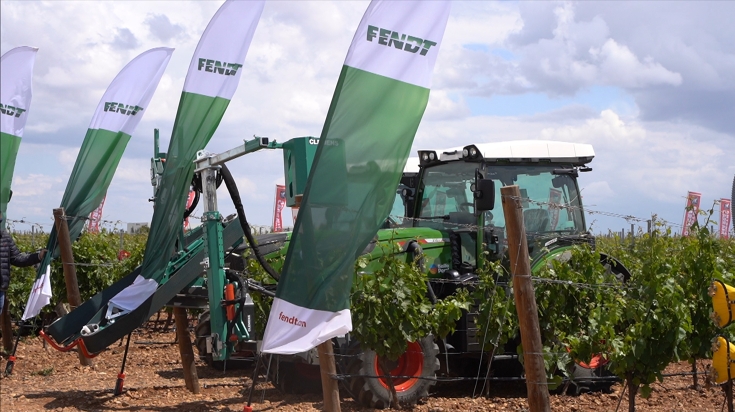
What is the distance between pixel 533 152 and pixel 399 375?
2.71 m

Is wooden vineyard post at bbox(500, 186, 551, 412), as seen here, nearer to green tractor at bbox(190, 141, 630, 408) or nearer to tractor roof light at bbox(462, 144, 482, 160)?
green tractor at bbox(190, 141, 630, 408)

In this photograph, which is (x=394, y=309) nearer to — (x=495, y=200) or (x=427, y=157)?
(x=495, y=200)

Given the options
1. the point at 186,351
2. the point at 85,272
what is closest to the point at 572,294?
the point at 186,351

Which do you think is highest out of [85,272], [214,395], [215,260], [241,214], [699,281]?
[241,214]

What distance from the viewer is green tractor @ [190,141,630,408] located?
7727 mm

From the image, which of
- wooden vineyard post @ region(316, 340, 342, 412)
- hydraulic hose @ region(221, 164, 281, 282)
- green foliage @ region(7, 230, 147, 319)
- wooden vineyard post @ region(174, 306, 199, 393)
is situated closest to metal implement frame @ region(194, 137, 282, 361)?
hydraulic hose @ region(221, 164, 281, 282)

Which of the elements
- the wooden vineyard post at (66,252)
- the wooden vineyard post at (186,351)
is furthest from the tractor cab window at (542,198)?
the wooden vineyard post at (66,252)

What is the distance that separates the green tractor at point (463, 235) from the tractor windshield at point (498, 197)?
10 millimetres

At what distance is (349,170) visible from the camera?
17.0 feet

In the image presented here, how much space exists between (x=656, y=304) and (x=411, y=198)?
3455 millimetres

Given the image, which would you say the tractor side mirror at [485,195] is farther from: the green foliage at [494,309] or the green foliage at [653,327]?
the green foliage at [653,327]

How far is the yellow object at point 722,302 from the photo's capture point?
599 cm

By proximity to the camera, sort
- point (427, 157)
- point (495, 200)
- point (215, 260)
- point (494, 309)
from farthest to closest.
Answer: point (427, 157) → point (495, 200) → point (494, 309) → point (215, 260)

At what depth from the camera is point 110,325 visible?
747 centimetres
